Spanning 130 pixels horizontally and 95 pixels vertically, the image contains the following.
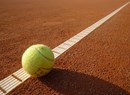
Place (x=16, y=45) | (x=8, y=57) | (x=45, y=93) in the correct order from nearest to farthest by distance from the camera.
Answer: (x=45, y=93) → (x=8, y=57) → (x=16, y=45)

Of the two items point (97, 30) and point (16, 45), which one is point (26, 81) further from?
point (97, 30)

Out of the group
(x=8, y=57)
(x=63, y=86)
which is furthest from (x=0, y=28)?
(x=63, y=86)

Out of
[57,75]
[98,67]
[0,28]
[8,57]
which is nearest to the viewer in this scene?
[57,75]

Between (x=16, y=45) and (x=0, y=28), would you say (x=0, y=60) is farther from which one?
(x=0, y=28)

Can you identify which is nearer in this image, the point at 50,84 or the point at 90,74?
the point at 50,84

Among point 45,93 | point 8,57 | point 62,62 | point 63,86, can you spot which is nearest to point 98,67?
point 62,62

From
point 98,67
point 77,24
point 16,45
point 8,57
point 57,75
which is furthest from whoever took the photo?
point 77,24
